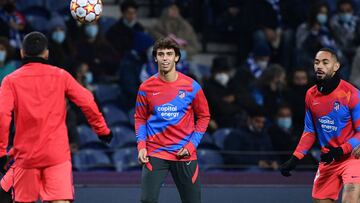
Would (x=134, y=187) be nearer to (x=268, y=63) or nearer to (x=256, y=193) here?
(x=256, y=193)

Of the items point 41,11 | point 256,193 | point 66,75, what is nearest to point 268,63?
point 41,11

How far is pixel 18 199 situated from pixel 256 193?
3.50m

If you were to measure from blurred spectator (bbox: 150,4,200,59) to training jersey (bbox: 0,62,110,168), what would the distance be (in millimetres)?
6745

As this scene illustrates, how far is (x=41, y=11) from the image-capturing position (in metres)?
16.0

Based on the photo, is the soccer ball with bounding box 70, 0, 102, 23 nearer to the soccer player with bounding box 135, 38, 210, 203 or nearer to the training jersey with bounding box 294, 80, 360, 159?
the soccer player with bounding box 135, 38, 210, 203

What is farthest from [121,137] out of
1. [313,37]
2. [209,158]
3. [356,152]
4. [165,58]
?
[356,152]

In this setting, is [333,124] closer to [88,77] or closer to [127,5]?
[88,77]

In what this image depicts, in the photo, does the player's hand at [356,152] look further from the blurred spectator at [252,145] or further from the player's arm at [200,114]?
the blurred spectator at [252,145]

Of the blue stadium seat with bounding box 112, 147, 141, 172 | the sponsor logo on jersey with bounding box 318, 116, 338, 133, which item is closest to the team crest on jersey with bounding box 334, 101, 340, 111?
the sponsor logo on jersey with bounding box 318, 116, 338, 133

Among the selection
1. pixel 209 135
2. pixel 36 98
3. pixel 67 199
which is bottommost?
pixel 209 135

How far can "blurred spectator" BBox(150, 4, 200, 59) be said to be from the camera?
52.3 feet

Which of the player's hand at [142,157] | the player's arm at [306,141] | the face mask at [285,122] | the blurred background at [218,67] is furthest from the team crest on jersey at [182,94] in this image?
the face mask at [285,122]

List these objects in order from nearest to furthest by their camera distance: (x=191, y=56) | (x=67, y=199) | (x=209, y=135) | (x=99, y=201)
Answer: (x=67, y=199) → (x=99, y=201) → (x=209, y=135) → (x=191, y=56)

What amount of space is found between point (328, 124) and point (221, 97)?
16.4 ft
